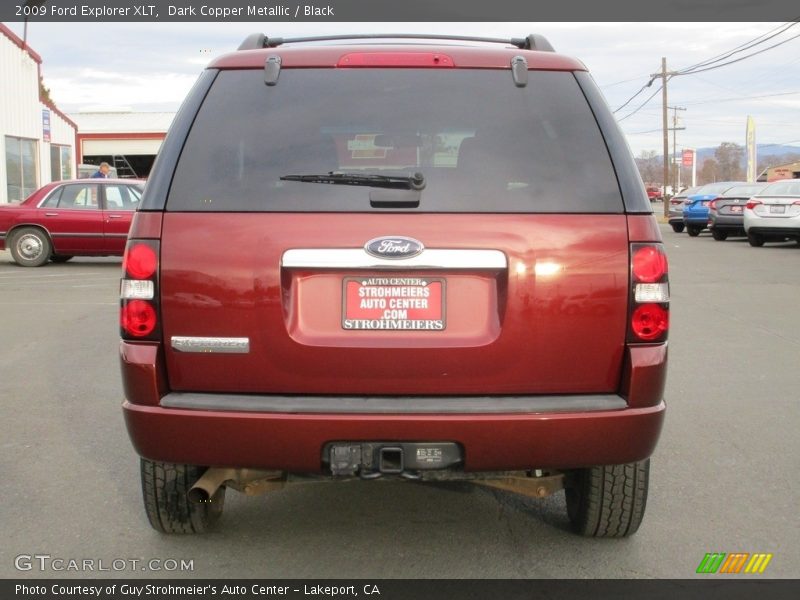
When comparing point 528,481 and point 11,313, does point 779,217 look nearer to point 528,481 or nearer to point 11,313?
point 11,313

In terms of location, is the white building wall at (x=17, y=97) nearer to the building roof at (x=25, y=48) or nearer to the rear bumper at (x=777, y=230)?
the building roof at (x=25, y=48)

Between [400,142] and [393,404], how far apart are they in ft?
3.11

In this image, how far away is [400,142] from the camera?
3428 millimetres

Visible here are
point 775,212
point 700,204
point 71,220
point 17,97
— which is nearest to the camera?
point 71,220

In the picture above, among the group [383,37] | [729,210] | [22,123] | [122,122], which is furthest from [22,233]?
[122,122]

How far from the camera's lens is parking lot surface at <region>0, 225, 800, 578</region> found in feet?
12.3

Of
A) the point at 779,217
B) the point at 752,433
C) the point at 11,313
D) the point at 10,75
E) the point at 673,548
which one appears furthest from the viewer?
the point at 10,75

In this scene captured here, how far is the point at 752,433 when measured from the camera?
576 centimetres

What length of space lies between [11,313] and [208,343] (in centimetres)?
894

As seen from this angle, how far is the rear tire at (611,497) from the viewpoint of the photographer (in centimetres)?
374

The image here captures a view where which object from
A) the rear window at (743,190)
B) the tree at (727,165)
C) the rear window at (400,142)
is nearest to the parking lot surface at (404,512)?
the rear window at (400,142)

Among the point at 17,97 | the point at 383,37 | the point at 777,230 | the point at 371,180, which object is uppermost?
the point at 17,97

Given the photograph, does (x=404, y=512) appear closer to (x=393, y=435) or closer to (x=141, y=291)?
(x=393, y=435)
